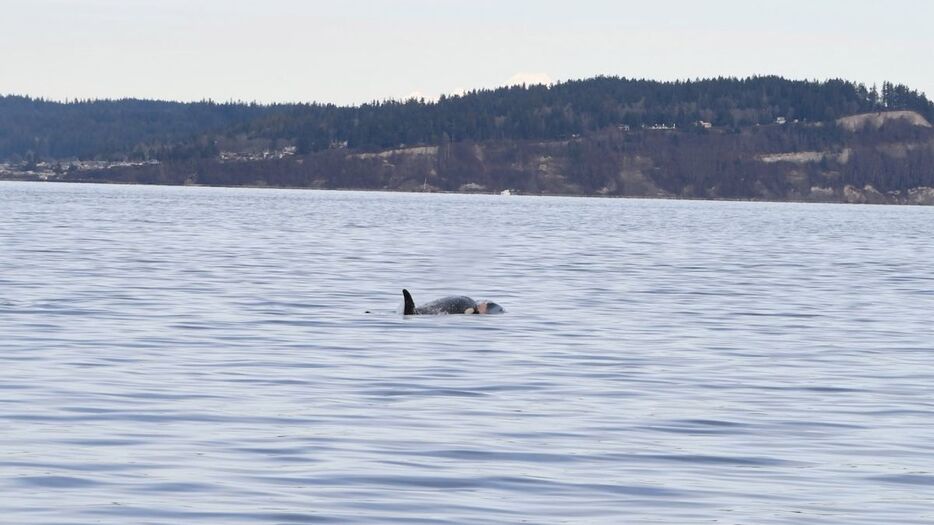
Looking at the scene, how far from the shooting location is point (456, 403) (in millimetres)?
21688

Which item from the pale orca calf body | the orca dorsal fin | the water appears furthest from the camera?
the pale orca calf body

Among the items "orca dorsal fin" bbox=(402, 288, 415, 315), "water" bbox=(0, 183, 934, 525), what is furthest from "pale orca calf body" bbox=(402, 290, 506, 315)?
"water" bbox=(0, 183, 934, 525)

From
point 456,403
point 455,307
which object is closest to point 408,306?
point 455,307

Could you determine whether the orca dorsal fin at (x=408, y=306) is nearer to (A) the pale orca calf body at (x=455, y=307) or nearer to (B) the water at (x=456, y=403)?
(A) the pale orca calf body at (x=455, y=307)

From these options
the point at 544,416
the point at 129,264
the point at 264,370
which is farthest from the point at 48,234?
the point at 544,416

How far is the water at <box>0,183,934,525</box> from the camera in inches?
593

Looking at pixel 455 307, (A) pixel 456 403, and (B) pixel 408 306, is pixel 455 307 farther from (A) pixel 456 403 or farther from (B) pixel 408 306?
(A) pixel 456 403

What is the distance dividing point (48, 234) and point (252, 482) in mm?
65958

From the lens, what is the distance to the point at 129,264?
54438 mm

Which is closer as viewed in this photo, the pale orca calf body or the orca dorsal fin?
the orca dorsal fin

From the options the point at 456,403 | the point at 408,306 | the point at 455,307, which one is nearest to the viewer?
the point at 456,403

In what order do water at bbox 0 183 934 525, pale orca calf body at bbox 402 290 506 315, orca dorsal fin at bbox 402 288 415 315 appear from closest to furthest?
water at bbox 0 183 934 525, orca dorsal fin at bbox 402 288 415 315, pale orca calf body at bbox 402 290 506 315

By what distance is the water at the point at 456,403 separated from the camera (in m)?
15.1

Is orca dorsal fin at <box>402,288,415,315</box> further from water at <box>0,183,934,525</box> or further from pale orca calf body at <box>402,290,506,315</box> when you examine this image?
water at <box>0,183,934,525</box>
